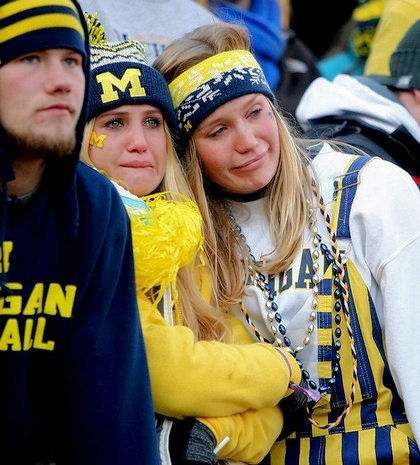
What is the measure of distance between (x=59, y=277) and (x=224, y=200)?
113cm

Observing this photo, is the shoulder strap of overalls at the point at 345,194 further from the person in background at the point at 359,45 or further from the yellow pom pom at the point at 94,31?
the person in background at the point at 359,45

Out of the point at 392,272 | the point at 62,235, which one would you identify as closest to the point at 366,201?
the point at 392,272

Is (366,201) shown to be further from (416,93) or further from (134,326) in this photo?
(416,93)

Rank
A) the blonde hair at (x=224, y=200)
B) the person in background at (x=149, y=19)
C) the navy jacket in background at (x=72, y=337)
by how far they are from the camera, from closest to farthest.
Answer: the navy jacket in background at (x=72, y=337), the blonde hair at (x=224, y=200), the person in background at (x=149, y=19)

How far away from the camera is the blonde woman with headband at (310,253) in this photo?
3.61 meters

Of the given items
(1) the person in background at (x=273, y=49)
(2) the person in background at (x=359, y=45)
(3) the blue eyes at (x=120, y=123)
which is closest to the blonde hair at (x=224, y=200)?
(3) the blue eyes at (x=120, y=123)

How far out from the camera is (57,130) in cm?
280

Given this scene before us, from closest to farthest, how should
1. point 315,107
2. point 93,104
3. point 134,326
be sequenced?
point 134,326, point 93,104, point 315,107

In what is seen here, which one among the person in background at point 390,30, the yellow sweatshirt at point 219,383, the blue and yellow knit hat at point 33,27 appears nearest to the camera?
the blue and yellow knit hat at point 33,27

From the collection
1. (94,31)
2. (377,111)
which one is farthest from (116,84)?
(377,111)

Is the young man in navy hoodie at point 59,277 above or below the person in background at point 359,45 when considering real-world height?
below

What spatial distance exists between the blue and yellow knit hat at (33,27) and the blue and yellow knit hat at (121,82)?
0.80 meters

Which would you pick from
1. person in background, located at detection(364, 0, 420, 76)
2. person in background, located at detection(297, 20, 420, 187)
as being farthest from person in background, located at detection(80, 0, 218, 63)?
person in background, located at detection(364, 0, 420, 76)

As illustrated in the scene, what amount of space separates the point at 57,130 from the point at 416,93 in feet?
8.00
